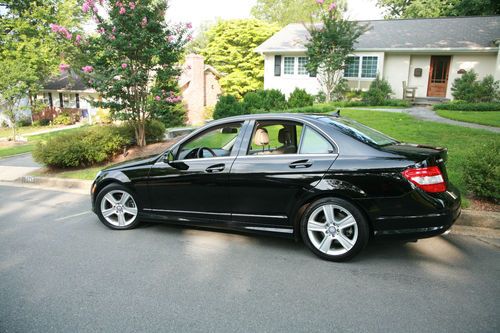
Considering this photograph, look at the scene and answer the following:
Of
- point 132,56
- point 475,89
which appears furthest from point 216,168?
point 475,89

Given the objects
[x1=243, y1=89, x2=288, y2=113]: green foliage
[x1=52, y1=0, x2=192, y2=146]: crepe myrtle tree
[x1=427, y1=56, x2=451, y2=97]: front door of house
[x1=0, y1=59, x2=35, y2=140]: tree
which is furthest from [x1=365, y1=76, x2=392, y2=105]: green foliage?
[x1=0, y1=59, x2=35, y2=140]: tree

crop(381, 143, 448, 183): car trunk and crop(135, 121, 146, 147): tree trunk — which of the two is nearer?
crop(381, 143, 448, 183): car trunk

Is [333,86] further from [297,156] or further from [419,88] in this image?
[297,156]

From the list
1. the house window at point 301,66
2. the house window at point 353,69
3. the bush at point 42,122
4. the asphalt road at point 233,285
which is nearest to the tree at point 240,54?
the house window at point 301,66

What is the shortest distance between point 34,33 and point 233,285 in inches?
1506

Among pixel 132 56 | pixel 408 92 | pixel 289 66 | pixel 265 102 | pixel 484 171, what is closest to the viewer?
pixel 484 171

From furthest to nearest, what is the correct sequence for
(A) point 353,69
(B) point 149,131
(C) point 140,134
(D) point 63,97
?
(D) point 63,97, (A) point 353,69, (B) point 149,131, (C) point 140,134

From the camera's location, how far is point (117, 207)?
5.46 metres

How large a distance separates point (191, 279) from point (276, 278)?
87 centimetres

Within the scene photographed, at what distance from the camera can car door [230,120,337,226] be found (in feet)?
14.0

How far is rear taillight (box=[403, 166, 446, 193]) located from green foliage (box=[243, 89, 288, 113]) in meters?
15.7

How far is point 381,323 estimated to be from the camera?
3.03m

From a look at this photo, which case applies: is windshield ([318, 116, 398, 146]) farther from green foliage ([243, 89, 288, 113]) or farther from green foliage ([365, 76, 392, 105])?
green foliage ([365, 76, 392, 105])

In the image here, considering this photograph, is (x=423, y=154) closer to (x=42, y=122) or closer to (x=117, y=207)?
(x=117, y=207)
